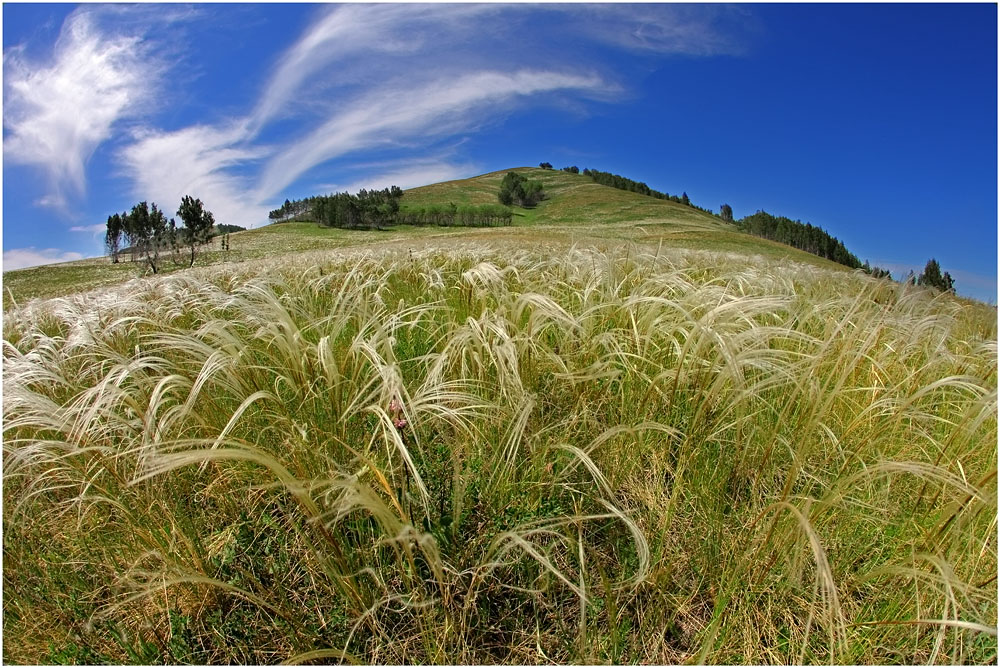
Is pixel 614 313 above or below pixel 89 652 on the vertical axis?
above

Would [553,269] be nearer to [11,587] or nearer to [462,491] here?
[462,491]

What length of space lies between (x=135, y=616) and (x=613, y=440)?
60.4 inches

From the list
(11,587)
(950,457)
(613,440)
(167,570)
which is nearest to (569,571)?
(613,440)

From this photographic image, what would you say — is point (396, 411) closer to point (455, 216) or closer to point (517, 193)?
point (455, 216)

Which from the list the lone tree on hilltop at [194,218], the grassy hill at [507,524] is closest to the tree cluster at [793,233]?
the lone tree on hilltop at [194,218]

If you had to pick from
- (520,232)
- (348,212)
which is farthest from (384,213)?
(520,232)

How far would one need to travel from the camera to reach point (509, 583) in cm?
125

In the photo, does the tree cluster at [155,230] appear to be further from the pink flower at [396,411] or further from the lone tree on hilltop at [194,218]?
the pink flower at [396,411]

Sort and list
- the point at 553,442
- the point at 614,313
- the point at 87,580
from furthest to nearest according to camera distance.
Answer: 1. the point at 614,313
2. the point at 553,442
3. the point at 87,580

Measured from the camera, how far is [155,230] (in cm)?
3619

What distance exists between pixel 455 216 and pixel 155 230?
46612 millimetres

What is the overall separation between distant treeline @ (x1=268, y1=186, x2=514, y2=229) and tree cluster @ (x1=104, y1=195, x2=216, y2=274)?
2763 centimetres

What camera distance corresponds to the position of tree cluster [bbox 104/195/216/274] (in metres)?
33.7

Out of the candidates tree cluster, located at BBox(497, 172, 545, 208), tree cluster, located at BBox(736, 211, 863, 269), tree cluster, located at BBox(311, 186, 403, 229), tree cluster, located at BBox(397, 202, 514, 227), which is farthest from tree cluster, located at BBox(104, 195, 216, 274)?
tree cluster, located at BBox(736, 211, 863, 269)
